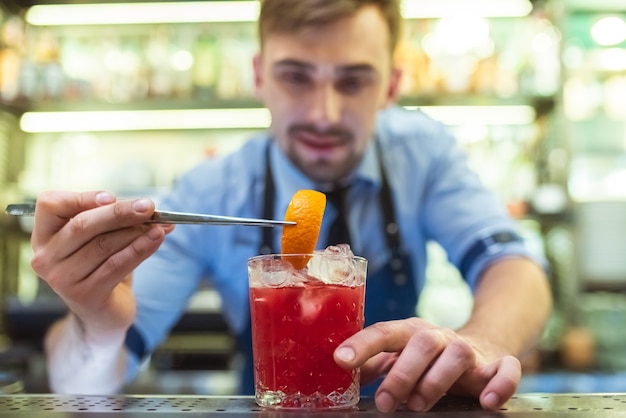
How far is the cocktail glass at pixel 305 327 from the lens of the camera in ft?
2.87

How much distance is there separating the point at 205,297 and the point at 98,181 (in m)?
0.82

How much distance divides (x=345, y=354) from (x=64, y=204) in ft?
1.38

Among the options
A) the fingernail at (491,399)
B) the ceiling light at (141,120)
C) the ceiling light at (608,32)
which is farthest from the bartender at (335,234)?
the ceiling light at (608,32)

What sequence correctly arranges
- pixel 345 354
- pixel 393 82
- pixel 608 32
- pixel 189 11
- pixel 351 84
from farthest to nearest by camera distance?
1. pixel 608 32
2. pixel 189 11
3. pixel 393 82
4. pixel 351 84
5. pixel 345 354

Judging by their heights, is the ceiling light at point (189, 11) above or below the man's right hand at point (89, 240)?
above

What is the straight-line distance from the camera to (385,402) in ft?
2.86

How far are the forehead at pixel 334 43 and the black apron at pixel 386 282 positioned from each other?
42cm

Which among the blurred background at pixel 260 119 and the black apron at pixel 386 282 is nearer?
the black apron at pixel 386 282

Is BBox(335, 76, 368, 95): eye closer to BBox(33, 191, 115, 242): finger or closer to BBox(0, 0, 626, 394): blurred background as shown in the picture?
BBox(33, 191, 115, 242): finger

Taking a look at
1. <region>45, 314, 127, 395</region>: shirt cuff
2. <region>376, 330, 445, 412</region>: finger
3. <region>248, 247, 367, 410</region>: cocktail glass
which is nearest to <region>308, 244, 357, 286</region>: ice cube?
<region>248, 247, 367, 410</region>: cocktail glass

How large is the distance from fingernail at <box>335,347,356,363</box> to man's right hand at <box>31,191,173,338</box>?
0.29 metres

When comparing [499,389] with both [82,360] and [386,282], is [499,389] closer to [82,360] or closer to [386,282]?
[82,360]

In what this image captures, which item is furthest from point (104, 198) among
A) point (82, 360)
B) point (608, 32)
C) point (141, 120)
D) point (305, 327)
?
point (608, 32)

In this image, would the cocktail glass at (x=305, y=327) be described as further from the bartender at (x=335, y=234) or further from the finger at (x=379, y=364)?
the finger at (x=379, y=364)
